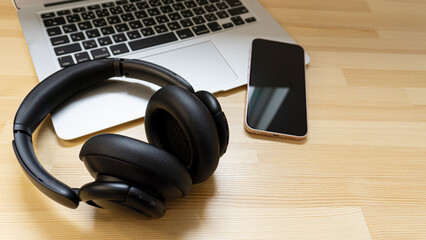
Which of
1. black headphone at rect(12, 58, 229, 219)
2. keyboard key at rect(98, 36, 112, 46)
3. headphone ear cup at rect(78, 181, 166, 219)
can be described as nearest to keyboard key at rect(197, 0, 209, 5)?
keyboard key at rect(98, 36, 112, 46)

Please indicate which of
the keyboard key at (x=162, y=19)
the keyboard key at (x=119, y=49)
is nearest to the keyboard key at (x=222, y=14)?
the keyboard key at (x=162, y=19)

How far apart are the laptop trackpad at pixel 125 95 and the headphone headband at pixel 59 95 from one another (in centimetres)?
2

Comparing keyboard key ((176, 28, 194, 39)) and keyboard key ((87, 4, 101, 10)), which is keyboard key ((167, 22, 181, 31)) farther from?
keyboard key ((87, 4, 101, 10))

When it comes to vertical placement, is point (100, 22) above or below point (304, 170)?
above

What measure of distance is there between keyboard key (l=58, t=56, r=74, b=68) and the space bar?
0.34 ft

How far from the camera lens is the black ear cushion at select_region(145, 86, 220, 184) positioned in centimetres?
36

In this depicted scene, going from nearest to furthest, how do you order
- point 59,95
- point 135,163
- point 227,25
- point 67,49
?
point 135,163 → point 59,95 → point 67,49 → point 227,25

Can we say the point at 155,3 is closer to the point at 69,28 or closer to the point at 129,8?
the point at 129,8

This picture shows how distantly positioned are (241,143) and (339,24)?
0.41 metres

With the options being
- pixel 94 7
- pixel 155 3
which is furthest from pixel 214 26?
pixel 94 7

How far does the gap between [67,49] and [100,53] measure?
5 centimetres

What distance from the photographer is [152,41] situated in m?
0.61

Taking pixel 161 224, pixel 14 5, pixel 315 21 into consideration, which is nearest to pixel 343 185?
pixel 161 224

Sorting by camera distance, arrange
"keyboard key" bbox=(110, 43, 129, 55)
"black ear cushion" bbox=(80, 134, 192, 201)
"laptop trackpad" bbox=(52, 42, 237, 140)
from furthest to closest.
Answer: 1. "keyboard key" bbox=(110, 43, 129, 55)
2. "laptop trackpad" bbox=(52, 42, 237, 140)
3. "black ear cushion" bbox=(80, 134, 192, 201)
